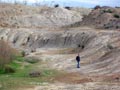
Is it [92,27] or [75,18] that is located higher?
[92,27]

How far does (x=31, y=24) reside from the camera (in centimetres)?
9938

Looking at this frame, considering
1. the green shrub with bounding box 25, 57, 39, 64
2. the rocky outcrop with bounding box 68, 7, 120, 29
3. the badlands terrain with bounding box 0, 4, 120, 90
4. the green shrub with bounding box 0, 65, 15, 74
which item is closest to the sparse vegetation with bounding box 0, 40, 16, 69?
the green shrub with bounding box 0, 65, 15, 74

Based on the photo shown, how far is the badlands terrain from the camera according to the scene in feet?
122

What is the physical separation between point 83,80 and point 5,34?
4663 cm

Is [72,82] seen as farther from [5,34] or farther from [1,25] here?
[1,25]

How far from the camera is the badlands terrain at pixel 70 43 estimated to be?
37250 mm

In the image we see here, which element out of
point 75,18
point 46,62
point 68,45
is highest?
point 46,62

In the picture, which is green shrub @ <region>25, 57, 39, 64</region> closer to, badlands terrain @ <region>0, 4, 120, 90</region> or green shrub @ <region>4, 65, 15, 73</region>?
badlands terrain @ <region>0, 4, 120, 90</region>

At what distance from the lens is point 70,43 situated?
232 ft

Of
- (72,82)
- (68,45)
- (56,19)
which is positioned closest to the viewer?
(72,82)

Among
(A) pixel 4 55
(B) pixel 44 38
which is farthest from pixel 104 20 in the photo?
(A) pixel 4 55

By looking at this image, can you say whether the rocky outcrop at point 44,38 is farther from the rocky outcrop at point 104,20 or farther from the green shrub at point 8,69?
the green shrub at point 8,69

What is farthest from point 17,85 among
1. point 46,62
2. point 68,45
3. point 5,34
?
point 5,34

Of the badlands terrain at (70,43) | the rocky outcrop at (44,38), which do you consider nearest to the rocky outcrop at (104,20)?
the badlands terrain at (70,43)
